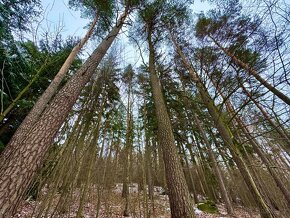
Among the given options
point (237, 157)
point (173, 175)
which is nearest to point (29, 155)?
point (173, 175)

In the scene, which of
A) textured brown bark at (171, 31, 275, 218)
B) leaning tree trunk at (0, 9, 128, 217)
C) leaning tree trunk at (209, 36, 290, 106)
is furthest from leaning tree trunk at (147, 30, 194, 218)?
leaning tree trunk at (0, 9, 128, 217)

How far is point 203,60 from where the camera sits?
4203 mm

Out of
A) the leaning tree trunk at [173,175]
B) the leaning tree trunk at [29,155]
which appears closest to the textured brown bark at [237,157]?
the leaning tree trunk at [173,175]

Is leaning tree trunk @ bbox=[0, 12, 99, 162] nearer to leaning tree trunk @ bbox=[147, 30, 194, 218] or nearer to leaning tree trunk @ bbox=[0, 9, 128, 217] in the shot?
leaning tree trunk @ bbox=[0, 9, 128, 217]

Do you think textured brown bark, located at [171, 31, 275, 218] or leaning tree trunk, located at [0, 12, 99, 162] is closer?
leaning tree trunk, located at [0, 12, 99, 162]

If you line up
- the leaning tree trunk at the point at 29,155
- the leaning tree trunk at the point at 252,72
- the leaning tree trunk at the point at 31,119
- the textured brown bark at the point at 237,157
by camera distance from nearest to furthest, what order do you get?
the leaning tree trunk at the point at 29,155 < the leaning tree trunk at the point at 31,119 < the leaning tree trunk at the point at 252,72 < the textured brown bark at the point at 237,157

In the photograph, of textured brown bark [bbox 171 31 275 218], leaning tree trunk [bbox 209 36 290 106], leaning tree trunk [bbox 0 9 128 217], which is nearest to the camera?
leaning tree trunk [bbox 0 9 128 217]

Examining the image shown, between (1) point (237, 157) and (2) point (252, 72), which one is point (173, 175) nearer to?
(1) point (237, 157)

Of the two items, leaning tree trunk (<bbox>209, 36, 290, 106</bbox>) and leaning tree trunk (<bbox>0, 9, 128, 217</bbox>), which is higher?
leaning tree trunk (<bbox>209, 36, 290, 106</bbox>)

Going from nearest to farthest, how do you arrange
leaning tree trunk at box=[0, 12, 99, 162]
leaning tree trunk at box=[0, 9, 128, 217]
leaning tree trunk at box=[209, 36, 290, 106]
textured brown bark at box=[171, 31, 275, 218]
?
leaning tree trunk at box=[0, 9, 128, 217]
leaning tree trunk at box=[0, 12, 99, 162]
leaning tree trunk at box=[209, 36, 290, 106]
textured brown bark at box=[171, 31, 275, 218]

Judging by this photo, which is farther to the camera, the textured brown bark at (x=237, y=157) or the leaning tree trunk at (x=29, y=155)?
the textured brown bark at (x=237, y=157)

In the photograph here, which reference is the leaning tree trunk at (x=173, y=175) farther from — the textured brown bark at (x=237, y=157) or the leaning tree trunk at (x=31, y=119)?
the leaning tree trunk at (x=31, y=119)

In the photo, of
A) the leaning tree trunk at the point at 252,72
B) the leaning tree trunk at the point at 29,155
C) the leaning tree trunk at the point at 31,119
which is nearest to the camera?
the leaning tree trunk at the point at 29,155

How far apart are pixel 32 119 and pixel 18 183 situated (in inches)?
67.0
